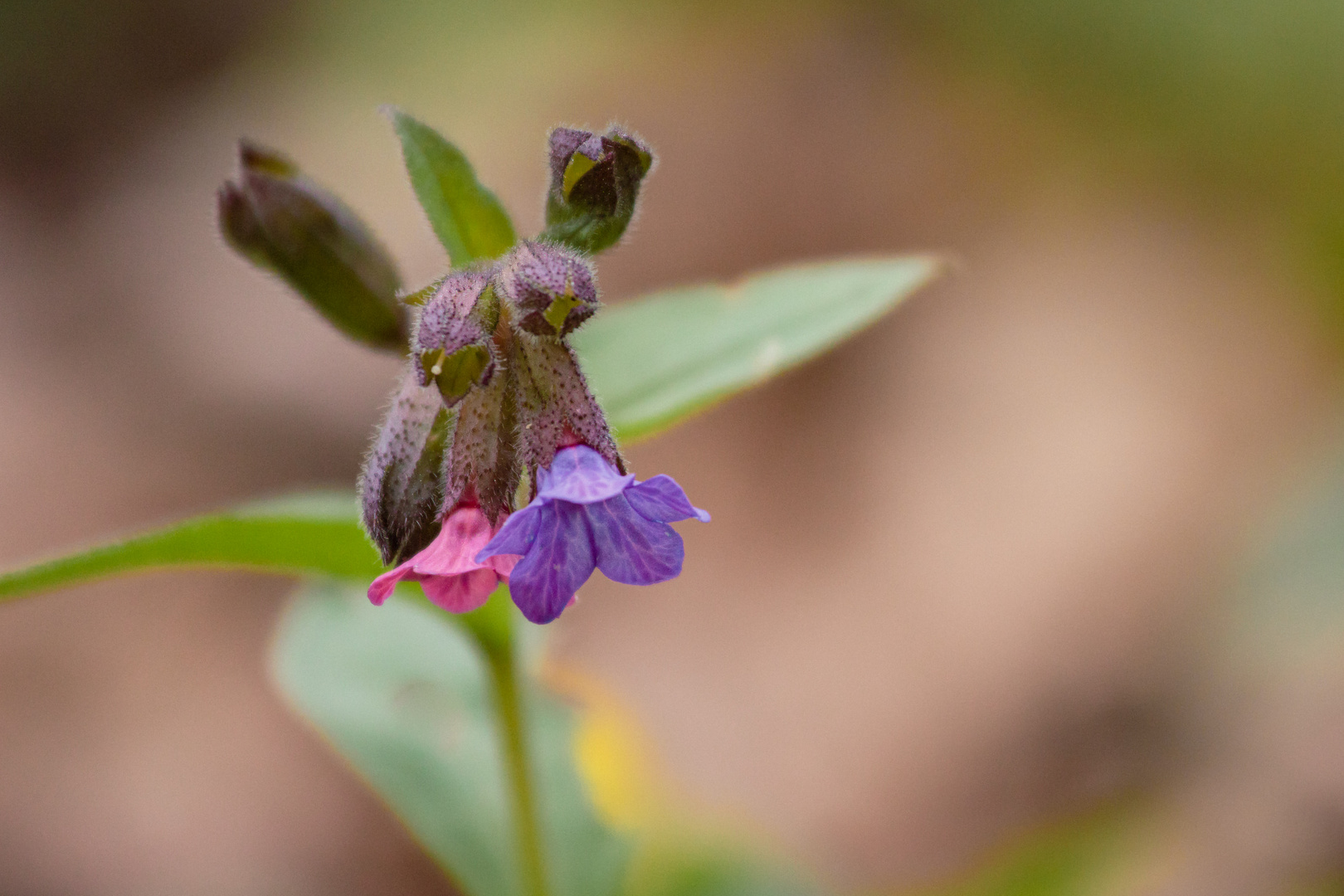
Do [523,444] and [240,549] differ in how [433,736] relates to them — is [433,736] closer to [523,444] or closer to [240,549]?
[240,549]

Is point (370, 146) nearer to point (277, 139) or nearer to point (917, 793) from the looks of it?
point (277, 139)

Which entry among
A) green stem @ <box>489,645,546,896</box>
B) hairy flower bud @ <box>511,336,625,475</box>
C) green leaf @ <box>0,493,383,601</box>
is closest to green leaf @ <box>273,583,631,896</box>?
green stem @ <box>489,645,546,896</box>

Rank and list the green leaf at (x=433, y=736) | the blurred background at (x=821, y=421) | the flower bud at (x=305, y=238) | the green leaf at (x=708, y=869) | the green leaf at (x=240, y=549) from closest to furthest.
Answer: the green leaf at (x=240, y=549), the flower bud at (x=305, y=238), the green leaf at (x=433, y=736), the green leaf at (x=708, y=869), the blurred background at (x=821, y=421)

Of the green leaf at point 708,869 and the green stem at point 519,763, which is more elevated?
the green leaf at point 708,869

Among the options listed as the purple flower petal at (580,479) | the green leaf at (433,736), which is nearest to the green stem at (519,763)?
the green leaf at (433,736)

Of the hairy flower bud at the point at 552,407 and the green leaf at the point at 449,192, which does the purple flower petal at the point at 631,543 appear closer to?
the hairy flower bud at the point at 552,407

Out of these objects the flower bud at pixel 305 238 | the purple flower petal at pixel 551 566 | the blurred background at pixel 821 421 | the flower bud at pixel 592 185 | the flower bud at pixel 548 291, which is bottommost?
the purple flower petal at pixel 551 566

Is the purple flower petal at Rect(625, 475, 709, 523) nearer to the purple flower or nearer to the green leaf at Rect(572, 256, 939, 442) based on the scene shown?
the purple flower
